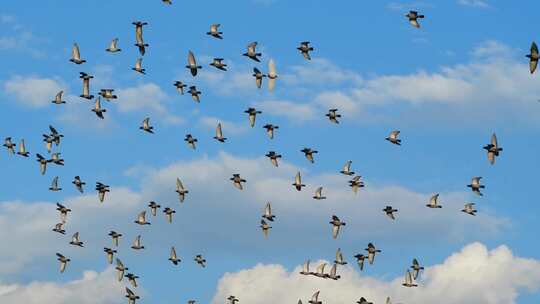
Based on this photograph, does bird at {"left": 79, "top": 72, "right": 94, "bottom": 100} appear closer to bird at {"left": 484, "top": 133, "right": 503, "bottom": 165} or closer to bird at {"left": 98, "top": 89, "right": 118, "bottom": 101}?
bird at {"left": 98, "top": 89, "right": 118, "bottom": 101}

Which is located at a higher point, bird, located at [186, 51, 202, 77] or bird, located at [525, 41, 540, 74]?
bird, located at [186, 51, 202, 77]

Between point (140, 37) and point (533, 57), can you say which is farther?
point (140, 37)

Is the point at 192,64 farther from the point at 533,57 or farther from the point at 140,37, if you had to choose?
the point at 533,57

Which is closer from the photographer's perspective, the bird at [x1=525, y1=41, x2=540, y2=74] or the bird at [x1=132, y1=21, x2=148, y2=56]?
the bird at [x1=525, y1=41, x2=540, y2=74]

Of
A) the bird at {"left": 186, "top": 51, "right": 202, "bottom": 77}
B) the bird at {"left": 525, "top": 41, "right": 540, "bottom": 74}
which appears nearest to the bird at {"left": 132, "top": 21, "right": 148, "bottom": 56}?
the bird at {"left": 186, "top": 51, "right": 202, "bottom": 77}

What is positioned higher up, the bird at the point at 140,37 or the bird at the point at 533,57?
the bird at the point at 140,37

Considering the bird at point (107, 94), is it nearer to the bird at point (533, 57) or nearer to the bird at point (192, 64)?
the bird at point (192, 64)

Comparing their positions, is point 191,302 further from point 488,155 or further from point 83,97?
point 488,155

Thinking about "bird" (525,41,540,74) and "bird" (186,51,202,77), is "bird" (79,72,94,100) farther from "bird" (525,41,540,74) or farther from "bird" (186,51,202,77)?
"bird" (525,41,540,74)

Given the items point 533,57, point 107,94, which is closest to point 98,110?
point 107,94

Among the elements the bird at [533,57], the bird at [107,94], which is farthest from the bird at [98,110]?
the bird at [533,57]

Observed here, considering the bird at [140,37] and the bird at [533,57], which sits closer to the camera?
the bird at [533,57]

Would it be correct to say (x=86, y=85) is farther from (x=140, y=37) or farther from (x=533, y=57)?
(x=533, y=57)

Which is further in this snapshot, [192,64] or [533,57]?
[192,64]
